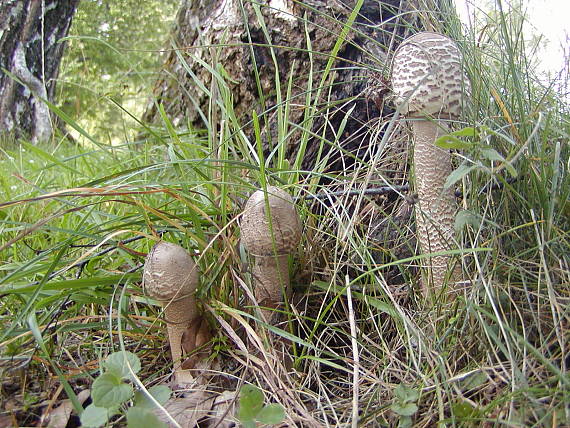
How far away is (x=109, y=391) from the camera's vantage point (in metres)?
1.01

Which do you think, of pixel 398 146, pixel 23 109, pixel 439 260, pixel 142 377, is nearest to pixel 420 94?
pixel 439 260

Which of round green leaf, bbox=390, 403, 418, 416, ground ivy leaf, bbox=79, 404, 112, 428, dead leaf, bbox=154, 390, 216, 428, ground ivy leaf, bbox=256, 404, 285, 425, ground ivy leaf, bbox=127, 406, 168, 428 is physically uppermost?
ground ivy leaf, bbox=127, 406, 168, 428

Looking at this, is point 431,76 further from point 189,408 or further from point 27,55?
point 27,55

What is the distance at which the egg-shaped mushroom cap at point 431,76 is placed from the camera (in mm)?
1267

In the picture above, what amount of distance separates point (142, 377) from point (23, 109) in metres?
4.37

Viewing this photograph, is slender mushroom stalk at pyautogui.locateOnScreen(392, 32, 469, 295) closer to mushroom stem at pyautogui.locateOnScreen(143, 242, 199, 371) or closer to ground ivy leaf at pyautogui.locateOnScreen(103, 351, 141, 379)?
mushroom stem at pyautogui.locateOnScreen(143, 242, 199, 371)

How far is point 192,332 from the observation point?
139 cm

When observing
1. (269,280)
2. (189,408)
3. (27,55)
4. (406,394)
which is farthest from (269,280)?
(27,55)

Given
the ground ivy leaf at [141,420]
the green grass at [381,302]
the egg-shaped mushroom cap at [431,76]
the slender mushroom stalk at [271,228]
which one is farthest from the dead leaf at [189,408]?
the egg-shaped mushroom cap at [431,76]

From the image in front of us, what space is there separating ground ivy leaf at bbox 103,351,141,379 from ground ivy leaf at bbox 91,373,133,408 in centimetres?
2

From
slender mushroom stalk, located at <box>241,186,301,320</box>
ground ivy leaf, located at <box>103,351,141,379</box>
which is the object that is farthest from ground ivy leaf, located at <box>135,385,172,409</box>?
slender mushroom stalk, located at <box>241,186,301,320</box>

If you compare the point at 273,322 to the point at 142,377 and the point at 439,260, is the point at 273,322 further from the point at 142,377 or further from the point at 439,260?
the point at 439,260

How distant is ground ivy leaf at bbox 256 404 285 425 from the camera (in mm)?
981

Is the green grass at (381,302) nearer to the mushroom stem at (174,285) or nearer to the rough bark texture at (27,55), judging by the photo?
the mushroom stem at (174,285)
